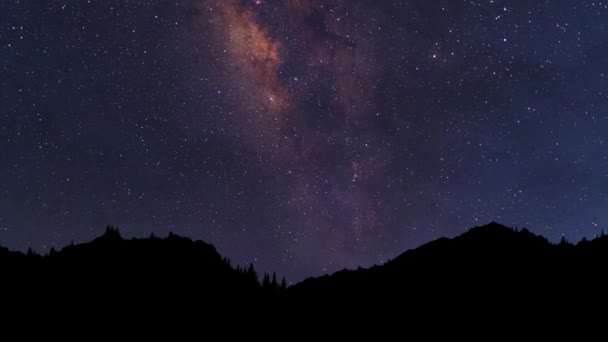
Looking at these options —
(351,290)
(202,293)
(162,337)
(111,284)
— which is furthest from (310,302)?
(111,284)

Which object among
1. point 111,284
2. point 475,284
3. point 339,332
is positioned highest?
point 111,284

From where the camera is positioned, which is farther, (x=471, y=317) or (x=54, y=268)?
(x=54, y=268)

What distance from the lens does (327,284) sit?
91.9m

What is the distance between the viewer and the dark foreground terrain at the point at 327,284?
232 feet

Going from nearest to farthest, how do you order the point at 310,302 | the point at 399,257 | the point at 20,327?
the point at 20,327 < the point at 310,302 < the point at 399,257

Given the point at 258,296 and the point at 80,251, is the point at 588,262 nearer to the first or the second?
the point at 258,296

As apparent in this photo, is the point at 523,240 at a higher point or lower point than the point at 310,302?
higher

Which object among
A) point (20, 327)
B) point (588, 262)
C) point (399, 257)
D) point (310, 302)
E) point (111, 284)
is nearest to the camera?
point (20, 327)

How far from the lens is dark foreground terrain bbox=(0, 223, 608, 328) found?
70.6m

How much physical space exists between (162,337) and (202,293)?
45.4 ft

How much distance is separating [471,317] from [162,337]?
1748 inches

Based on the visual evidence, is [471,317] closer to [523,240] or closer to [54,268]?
[523,240]

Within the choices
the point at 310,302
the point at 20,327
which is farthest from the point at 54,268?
the point at 310,302

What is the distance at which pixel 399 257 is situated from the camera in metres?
94.4
